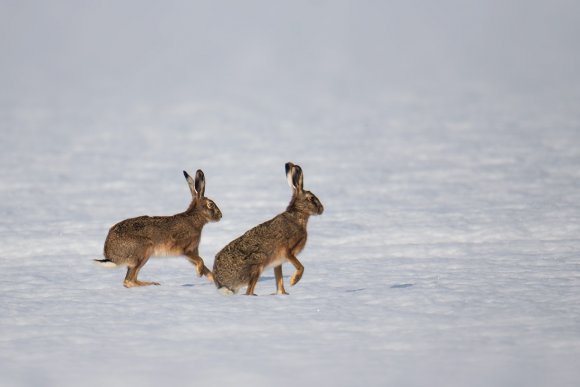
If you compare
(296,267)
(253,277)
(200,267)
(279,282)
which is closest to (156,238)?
(200,267)

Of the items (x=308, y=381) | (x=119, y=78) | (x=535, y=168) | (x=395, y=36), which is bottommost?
(x=308, y=381)

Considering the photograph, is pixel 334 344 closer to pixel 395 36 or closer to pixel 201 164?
pixel 201 164

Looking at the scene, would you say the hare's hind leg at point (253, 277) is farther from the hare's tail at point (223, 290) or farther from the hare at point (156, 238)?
the hare at point (156, 238)

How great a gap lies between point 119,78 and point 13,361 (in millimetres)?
29242

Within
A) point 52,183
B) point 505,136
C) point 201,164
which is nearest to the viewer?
point 52,183

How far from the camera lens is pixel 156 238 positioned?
9.03m

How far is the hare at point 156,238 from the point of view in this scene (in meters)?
8.88

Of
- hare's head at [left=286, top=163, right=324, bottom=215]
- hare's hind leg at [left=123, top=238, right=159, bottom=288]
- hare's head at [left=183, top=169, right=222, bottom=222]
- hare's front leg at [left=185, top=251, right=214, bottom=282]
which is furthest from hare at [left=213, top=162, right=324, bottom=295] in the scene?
hare's head at [left=183, top=169, right=222, bottom=222]

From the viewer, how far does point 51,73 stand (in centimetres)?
3659

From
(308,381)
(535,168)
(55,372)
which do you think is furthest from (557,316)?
(535,168)

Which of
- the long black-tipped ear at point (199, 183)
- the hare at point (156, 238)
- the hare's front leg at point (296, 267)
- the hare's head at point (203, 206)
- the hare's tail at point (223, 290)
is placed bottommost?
the hare's tail at point (223, 290)

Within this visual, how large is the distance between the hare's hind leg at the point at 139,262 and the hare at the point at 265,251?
69cm

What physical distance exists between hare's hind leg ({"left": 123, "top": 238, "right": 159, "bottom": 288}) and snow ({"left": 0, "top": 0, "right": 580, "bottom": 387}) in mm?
87

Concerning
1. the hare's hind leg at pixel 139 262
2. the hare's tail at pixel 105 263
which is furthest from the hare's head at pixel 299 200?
the hare's tail at pixel 105 263
